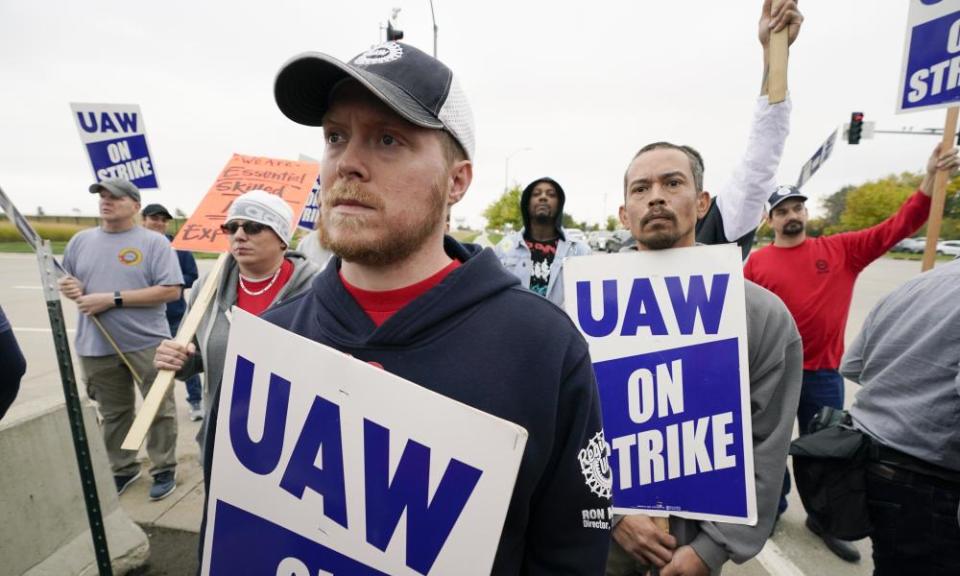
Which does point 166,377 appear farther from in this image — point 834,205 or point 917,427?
point 834,205

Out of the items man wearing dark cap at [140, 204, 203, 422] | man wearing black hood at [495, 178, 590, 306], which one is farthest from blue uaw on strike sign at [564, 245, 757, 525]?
man wearing dark cap at [140, 204, 203, 422]

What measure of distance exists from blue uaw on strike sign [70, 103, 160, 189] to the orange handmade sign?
2348mm

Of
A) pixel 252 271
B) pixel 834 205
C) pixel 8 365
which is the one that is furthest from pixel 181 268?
pixel 834 205

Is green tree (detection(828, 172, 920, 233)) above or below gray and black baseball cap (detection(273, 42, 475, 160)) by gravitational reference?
below

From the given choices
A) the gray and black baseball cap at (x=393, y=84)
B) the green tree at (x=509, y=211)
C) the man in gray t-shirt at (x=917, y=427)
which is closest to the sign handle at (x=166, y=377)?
the gray and black baseball cap at (x=393, y=84)

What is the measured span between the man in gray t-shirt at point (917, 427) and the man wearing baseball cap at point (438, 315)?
4.31ft

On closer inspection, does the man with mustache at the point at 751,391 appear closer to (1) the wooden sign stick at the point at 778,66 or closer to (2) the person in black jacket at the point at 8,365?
(1) the wooden sign stick at the point at 778,66

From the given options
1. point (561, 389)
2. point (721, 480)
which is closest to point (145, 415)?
point (561, 389)

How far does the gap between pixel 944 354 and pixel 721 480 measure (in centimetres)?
85

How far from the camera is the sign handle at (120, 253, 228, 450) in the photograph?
178 centimetres

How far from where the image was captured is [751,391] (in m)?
1.70

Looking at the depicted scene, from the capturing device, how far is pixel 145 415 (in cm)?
186

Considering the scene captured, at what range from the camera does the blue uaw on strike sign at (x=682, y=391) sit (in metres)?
1.58

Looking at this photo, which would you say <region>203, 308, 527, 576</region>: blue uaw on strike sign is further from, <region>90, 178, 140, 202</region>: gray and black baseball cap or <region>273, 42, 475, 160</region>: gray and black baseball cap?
<region>90, 178, 140, 202</region>: gray and black baseball cap
